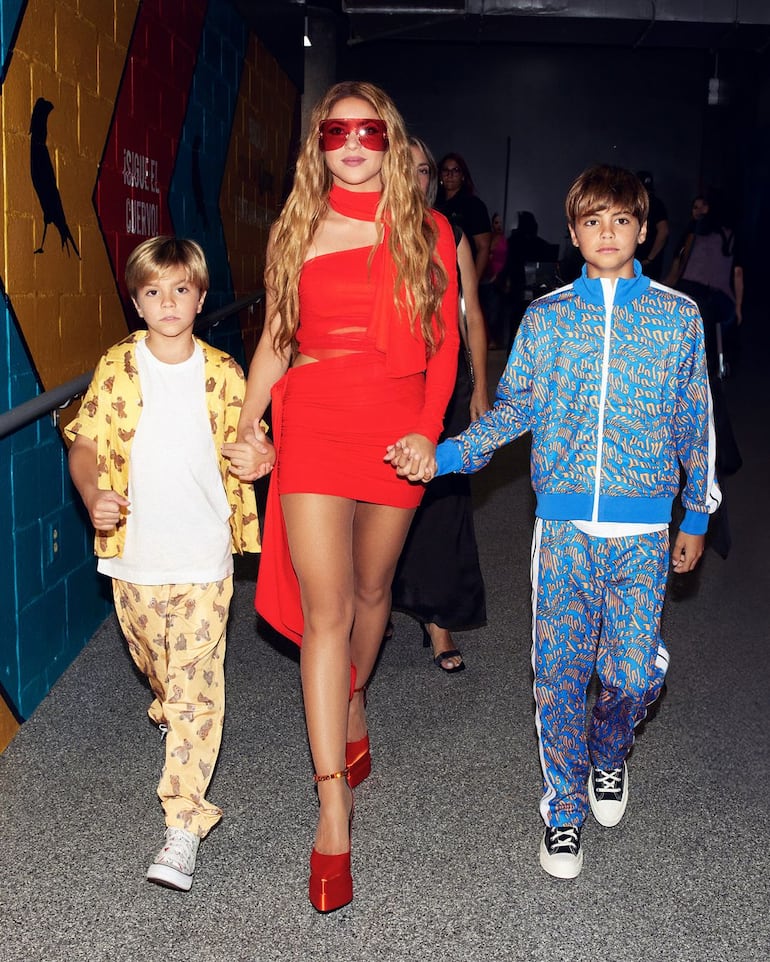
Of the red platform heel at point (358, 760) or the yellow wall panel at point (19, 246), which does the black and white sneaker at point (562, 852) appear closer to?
the red platform heel at point (358, 760)

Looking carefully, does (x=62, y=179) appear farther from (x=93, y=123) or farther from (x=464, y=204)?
(x=464, y=204)

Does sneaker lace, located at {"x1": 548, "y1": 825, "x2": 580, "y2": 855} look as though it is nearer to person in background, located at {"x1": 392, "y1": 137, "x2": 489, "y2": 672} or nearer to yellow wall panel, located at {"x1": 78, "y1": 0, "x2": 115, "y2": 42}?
person in background, located at {"x1": 392, "y1": 137, "x2": 489, "y2": 672}

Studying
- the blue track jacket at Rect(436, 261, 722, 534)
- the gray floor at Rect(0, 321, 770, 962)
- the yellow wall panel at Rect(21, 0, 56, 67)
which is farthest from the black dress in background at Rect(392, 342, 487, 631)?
the yellow wall panel at Rect(21, 0, 56, 67)

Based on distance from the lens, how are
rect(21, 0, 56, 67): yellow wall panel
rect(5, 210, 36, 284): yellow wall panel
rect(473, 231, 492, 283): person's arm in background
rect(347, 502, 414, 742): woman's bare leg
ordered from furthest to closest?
rect(473, 231, 492, 283): person's arm in background → rect(21, 0, 56, 67): yellow wall panel → rect(5, 210, 36, 284): yellow wall panel → rect(347, 502, 414, 742): woman's bare leg

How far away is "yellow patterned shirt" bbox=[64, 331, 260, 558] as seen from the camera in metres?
2.54

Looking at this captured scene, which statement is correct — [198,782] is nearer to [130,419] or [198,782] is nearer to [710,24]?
[130,419]

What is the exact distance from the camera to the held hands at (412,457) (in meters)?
2.44

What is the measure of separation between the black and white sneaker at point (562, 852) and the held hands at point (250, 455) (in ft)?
3.44

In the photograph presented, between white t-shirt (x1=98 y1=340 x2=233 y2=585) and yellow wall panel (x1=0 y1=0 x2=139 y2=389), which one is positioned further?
yellow wall panel (x1=0 y1=0 x2=139 y2=389)

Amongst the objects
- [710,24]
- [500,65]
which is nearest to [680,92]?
[500,65]

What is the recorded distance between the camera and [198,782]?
2.55 m

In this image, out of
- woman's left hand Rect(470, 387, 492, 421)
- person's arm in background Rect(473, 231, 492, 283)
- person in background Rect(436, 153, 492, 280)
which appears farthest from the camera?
person's arm in background Rect(473, 231, 492, 283)

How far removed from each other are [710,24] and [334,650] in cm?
1205

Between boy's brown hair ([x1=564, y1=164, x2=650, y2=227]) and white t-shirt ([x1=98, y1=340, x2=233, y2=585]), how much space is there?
2.98ft
